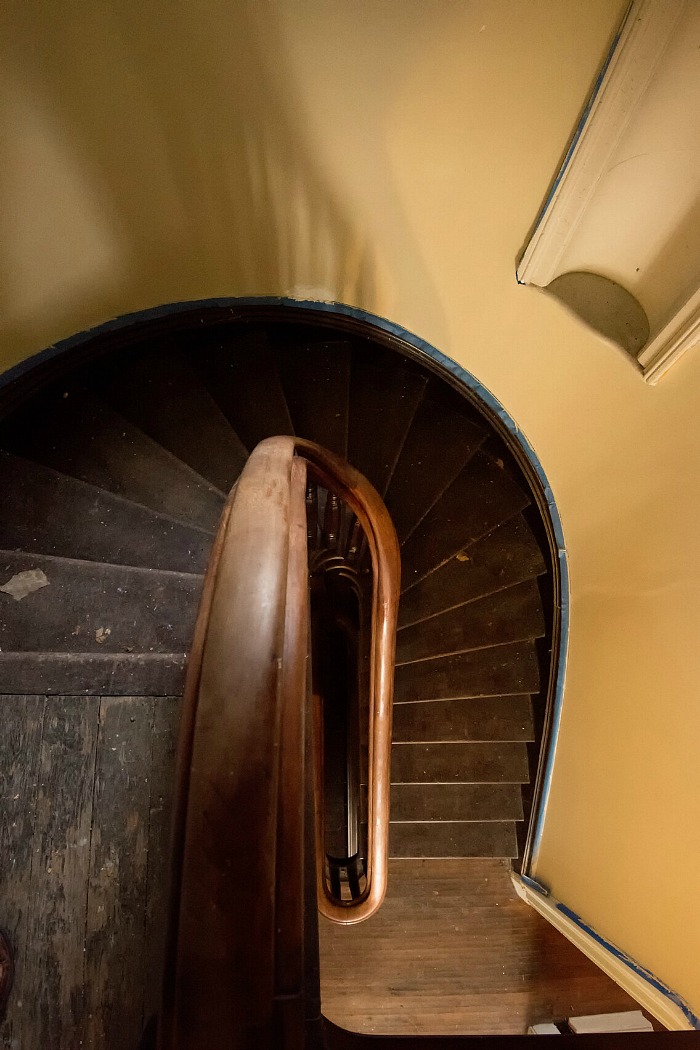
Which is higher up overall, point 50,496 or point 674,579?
point 50,496

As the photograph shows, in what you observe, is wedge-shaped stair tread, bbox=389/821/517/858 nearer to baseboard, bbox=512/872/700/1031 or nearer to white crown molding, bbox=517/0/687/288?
baseboard, bbox=512/872/700/1031

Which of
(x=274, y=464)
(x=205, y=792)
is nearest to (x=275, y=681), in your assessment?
(x=205, y=792)

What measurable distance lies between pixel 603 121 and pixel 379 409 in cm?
145

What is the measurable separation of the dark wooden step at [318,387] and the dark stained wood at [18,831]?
1.55 meters

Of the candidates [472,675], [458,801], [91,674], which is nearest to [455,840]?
[458,801]

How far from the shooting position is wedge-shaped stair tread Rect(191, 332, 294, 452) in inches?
101

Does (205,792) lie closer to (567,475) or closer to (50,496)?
(50,496)

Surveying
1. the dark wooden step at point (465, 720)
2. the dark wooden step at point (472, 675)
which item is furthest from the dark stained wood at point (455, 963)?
the dark wooden step at point (472, 675)

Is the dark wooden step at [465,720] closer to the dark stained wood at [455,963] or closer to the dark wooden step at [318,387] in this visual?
the dark stained wood at [455,963]

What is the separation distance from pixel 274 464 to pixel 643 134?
132 centimetres

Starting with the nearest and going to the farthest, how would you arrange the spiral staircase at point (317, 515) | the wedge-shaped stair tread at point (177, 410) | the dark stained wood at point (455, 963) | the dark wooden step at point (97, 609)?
the dark wooden step at point (97, 609)
the spiral staircase at point (317, 515)
the wedge-shaped stair tread at point (177, 410)
the dark stained wood at point (455, 963)

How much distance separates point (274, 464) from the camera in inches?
A: 45.4

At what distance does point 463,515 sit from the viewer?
2791mm

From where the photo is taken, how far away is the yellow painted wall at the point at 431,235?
1519 mm
